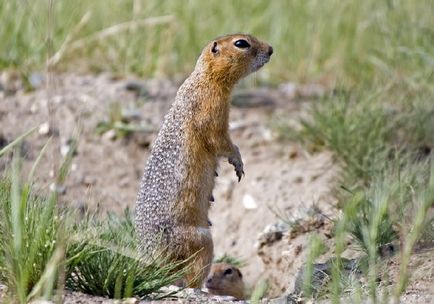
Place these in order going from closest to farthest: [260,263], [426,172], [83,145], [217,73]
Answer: [217,73] → [426,172] → [260,263] → [83,145]

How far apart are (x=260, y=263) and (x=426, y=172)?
1.20 metres

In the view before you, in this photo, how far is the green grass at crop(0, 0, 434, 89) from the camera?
7.83m

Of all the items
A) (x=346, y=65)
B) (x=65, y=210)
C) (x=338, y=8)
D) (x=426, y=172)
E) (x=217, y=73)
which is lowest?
(x=65, y=210)

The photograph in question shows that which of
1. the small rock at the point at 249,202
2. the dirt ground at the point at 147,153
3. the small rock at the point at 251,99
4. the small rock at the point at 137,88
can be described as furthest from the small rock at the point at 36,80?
the small rock at the point at 249,202

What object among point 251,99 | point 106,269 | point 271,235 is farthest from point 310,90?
point 106,269

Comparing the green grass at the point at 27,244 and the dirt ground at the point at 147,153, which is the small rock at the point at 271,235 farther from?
the green grass at the point at 27,244

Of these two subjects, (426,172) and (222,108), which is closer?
(222,108)

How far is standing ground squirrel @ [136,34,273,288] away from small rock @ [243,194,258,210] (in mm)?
1588

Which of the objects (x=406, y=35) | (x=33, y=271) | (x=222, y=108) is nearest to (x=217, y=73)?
(x=222, y=108)

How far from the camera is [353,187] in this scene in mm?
6059

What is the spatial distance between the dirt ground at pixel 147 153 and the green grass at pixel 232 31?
29 centimetres

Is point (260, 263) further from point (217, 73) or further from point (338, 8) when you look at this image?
point (338, 8)

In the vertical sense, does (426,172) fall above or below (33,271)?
above

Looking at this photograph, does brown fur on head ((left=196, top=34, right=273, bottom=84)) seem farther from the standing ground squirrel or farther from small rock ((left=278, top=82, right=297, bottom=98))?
small rock ((left=278, top=82, right=297, bottom=98))
